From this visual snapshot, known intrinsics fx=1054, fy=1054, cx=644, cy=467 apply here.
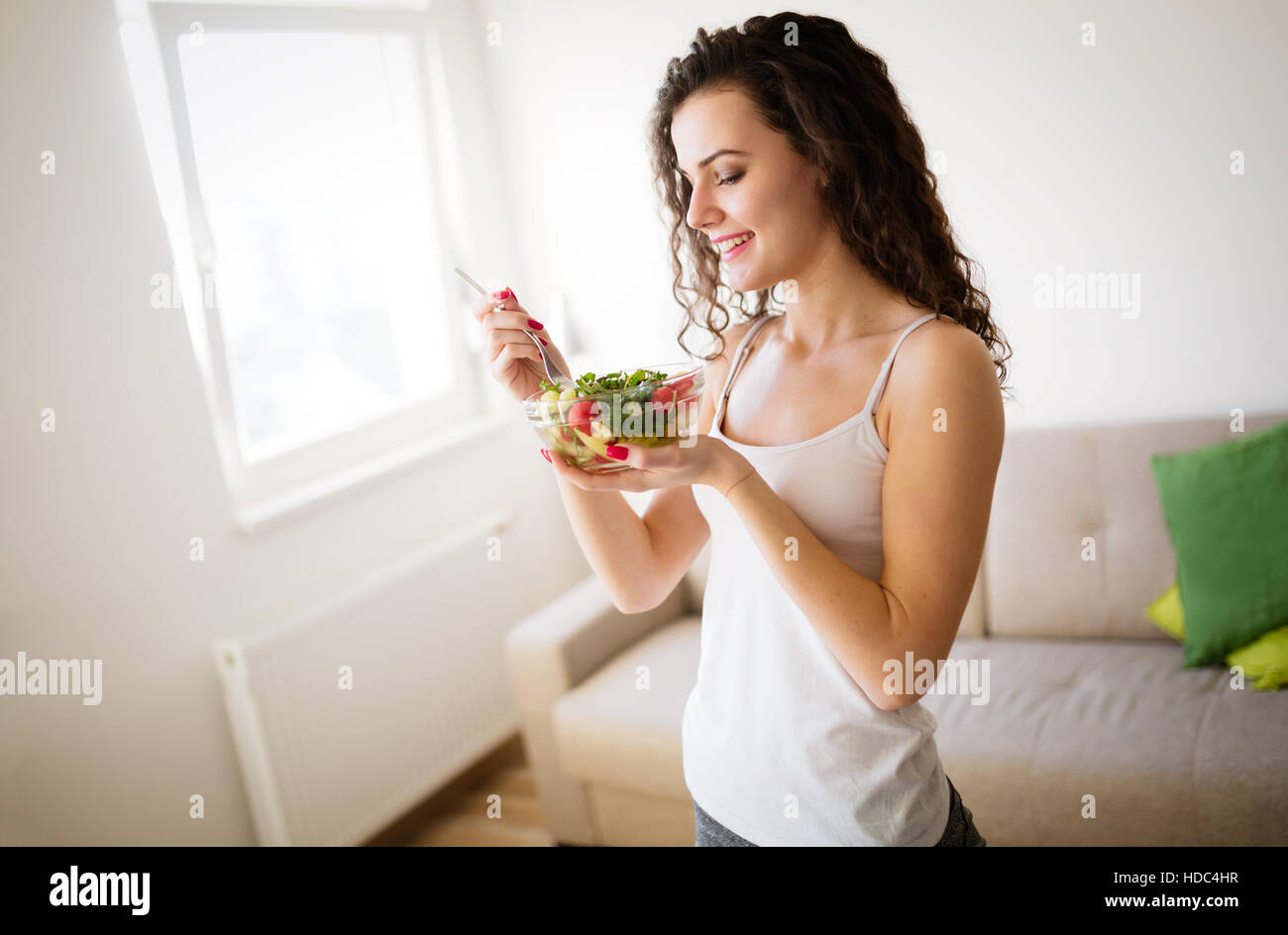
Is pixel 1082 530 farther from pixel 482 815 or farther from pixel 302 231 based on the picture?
pixel 302 231

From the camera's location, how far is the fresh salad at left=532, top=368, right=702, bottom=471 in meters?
0.95

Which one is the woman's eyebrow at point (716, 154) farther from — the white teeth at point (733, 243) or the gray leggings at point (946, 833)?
the gray leggings at point (946, 833)

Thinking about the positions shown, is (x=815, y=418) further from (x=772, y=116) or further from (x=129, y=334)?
(x=129, y=334)

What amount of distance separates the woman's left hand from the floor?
6.31ft

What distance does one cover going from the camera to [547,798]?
2.64 meters

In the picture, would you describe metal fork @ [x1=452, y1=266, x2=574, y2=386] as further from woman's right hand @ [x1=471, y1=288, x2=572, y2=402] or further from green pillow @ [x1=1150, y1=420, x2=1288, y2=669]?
green pillow @ [x1=1150, y1=420, x2=1288, y2=669]

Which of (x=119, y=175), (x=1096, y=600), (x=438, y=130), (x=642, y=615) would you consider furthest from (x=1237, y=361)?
(x=119, y=175)

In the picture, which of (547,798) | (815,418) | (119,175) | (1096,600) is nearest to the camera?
(815,418)

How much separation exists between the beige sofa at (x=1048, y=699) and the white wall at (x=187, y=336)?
1.04ft

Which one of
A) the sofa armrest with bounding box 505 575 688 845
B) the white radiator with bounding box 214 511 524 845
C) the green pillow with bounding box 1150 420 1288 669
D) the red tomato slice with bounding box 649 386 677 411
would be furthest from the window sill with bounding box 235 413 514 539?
the green pillow with bounding box 1150 420 1288 669

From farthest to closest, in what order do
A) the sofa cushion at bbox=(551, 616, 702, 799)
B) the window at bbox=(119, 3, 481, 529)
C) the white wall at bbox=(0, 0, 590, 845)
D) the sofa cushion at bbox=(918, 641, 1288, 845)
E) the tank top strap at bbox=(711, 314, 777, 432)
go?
1. the window at bbox=(119, 3, 481, 529)
2. the sofa cushion at bbox=(551, 616, 702, 799)
3. the white wall at bbox=(0, 0, 590, 845)
4. the sofa cushion at bbox=(918, 641, 1288, 845)
5. the tank top strap at bbox=(711, 314, 777, 432)

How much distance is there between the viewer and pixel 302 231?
282cm

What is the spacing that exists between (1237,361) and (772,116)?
1848 millimetres

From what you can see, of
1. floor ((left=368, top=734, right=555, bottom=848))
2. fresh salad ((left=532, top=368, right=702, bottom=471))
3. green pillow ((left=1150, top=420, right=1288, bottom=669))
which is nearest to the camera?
fresh salad ((left=532, top=368, right=702, bottom=471))
